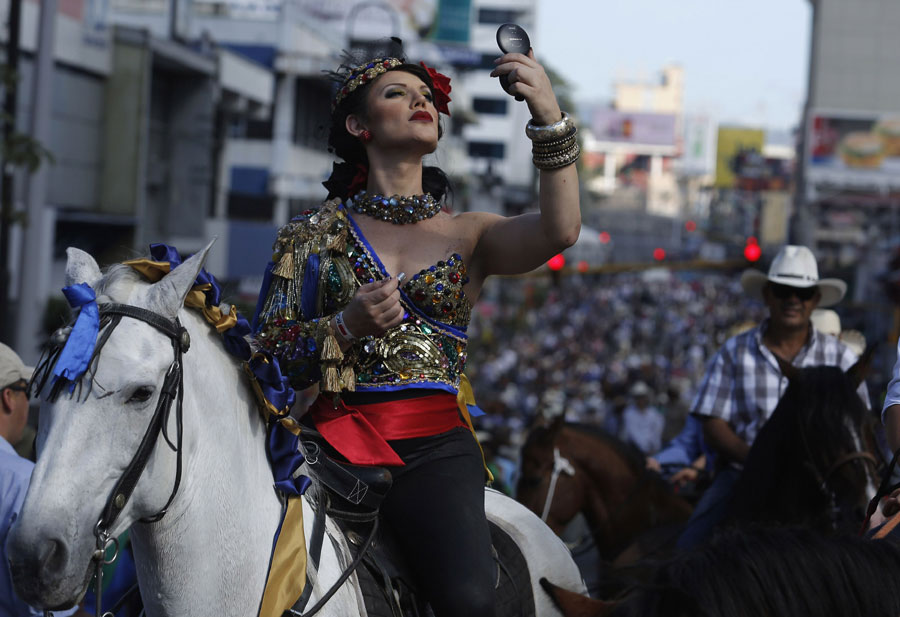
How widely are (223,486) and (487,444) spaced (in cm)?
826

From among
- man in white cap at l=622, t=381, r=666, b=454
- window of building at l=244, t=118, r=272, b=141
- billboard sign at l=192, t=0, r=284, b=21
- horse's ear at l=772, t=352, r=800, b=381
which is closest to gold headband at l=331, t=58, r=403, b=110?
horse's ear at l=772, t=352, r=800, b=381

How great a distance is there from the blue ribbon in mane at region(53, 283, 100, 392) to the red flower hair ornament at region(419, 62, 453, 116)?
56.4 inches

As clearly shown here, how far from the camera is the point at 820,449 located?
15.9 ft

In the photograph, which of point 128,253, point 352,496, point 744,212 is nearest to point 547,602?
point 352,496

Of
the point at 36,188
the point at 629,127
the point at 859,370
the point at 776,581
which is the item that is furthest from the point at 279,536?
the point at 629,127

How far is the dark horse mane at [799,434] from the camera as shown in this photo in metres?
4.85

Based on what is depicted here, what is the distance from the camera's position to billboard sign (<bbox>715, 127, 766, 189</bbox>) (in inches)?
4929

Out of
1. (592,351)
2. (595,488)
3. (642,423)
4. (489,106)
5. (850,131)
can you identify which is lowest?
(592,351)

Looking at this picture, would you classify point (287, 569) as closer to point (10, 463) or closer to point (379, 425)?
point (379, 425)

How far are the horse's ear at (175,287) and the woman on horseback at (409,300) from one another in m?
0.48

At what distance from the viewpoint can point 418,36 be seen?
183 feet

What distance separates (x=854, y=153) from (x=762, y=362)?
227 ft

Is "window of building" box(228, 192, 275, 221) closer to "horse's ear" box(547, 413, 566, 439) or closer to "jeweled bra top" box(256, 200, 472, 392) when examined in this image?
"horse's ear" box(547, 413, 566, 439)

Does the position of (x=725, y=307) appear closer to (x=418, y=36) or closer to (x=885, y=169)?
(x=885, y=169)
